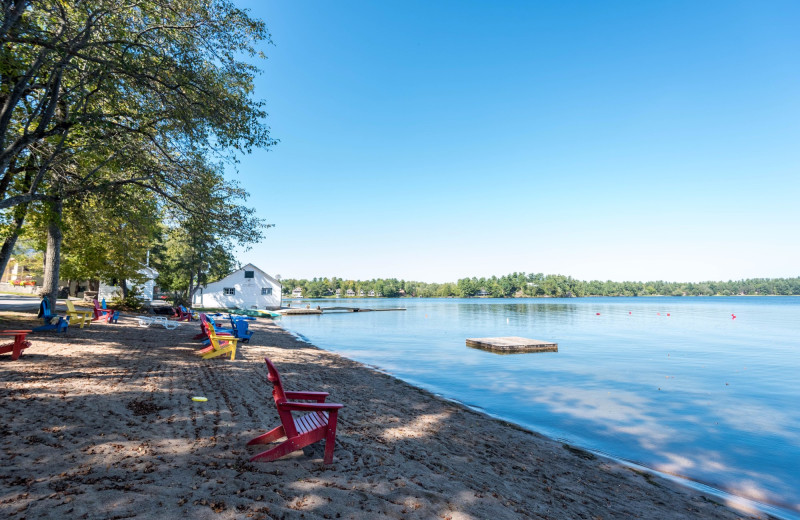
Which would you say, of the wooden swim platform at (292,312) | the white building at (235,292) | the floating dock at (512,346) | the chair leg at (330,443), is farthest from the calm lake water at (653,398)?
the white building at (235,292)

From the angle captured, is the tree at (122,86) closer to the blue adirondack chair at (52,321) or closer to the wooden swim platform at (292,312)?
the blue adirondack chair at (52,321)

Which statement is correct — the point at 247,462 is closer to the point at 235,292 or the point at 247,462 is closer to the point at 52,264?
the point at 52,264

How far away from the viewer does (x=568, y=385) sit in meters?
14.6

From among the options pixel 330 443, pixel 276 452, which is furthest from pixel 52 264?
pixel 330 443

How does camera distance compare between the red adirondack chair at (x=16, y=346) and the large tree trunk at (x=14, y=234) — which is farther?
the large tree trunk at (x=14, y=234)

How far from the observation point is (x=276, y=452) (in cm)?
461

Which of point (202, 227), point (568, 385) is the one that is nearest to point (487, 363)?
point (568, 385)

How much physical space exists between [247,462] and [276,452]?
342 millimetres

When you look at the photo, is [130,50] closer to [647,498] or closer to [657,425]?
[647,498]

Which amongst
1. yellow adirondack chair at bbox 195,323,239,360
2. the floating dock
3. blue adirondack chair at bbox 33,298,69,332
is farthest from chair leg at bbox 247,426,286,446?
the floating dock

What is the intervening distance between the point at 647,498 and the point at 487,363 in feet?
43.8

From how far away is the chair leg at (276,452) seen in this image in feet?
15.0

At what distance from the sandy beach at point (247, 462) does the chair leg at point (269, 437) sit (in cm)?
14

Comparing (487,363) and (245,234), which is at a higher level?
(245,234)
